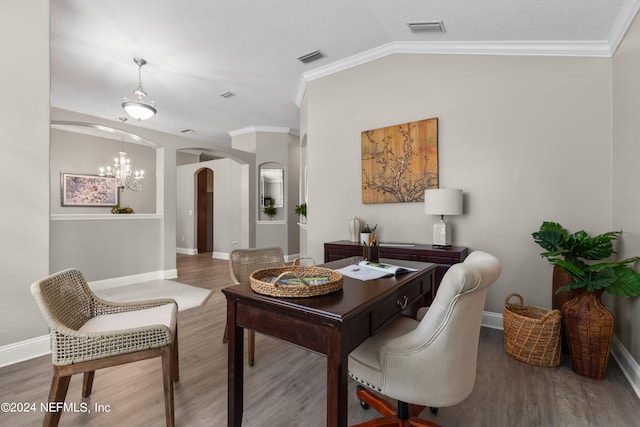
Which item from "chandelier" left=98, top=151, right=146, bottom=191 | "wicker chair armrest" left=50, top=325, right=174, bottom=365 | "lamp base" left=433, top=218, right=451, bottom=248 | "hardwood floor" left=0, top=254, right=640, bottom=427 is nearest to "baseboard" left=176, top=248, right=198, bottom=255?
"chandelier" left=98, top=151, right=146, bottom=191

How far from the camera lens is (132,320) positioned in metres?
1.64

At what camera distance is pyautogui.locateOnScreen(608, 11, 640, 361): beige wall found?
199cm

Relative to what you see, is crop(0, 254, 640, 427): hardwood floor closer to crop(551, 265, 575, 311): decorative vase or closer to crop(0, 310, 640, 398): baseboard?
crop(0, 310, 640, 398): baseboard

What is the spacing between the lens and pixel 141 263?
4.88m

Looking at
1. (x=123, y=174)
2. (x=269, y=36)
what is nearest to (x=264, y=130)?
(x=123, y=174)

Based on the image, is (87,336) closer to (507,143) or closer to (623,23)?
(507,143)

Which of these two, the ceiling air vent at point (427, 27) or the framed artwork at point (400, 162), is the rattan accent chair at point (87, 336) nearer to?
the framed artwork at point (400, 162)

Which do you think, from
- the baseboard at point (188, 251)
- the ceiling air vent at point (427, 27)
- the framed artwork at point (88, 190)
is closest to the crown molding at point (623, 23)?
the ceiling air vent at point (427, 27)

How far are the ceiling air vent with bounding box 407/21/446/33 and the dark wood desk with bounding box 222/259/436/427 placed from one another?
8.10ft

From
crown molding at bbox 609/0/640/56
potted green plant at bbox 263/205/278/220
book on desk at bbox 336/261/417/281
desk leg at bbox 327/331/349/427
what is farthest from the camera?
potted green plant at bbox 263/205/278/220

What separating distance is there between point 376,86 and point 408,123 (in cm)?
65

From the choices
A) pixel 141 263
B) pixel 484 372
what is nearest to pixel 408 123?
pixel 484 372

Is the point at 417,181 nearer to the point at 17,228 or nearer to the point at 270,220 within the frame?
the point at 17,228

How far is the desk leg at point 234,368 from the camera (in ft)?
4.27
